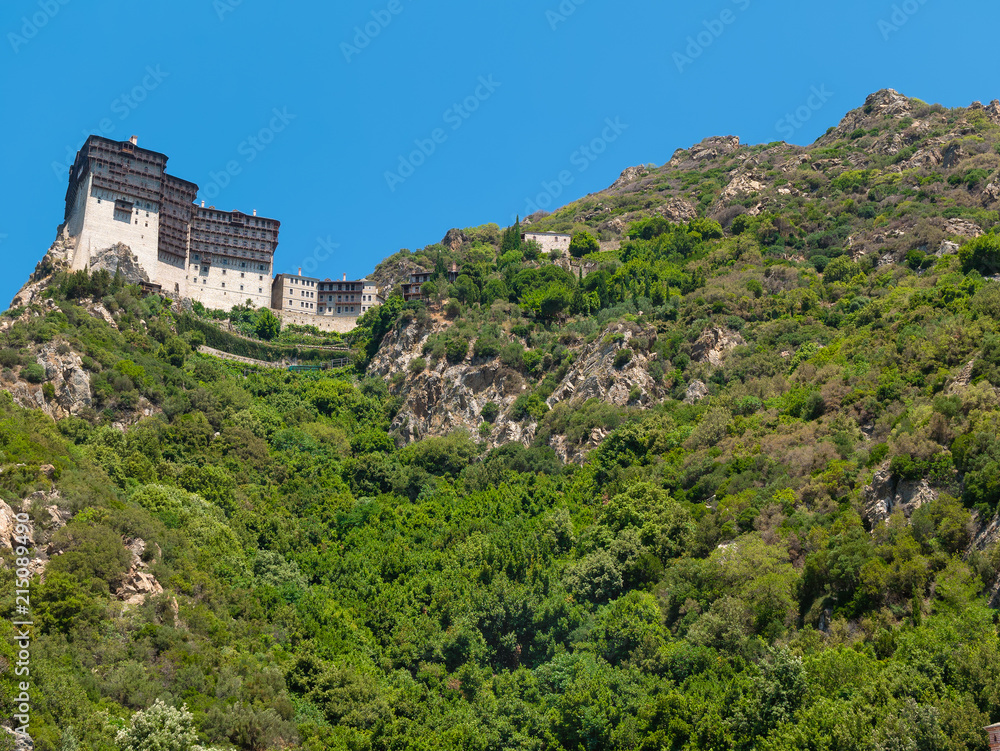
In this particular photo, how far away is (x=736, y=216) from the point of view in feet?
331

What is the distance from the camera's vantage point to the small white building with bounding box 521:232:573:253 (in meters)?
110

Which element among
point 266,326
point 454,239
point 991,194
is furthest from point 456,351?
point 991,194

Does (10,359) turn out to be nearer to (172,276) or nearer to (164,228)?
(172,276)

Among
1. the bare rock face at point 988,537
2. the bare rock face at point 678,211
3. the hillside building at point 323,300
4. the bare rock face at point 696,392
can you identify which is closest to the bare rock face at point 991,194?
the bare rock face at point 696,392

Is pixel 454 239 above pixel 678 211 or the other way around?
the other way around

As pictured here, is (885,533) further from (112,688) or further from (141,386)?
(141,386)

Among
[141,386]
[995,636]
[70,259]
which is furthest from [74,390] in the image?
[995,636]

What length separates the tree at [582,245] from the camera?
108812 mm

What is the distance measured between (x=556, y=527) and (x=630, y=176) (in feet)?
350

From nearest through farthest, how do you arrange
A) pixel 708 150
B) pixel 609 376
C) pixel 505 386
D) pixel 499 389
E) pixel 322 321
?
pixel 609 376
pixel 505 386
pixel 499 389
pixel 322 321
pixel 708 150

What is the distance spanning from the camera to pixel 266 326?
9975cm

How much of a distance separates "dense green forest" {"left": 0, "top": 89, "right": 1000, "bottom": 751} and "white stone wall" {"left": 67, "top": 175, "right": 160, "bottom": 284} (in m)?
11.2

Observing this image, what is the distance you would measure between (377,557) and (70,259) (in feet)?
159

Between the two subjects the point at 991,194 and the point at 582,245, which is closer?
the point at 991,194
